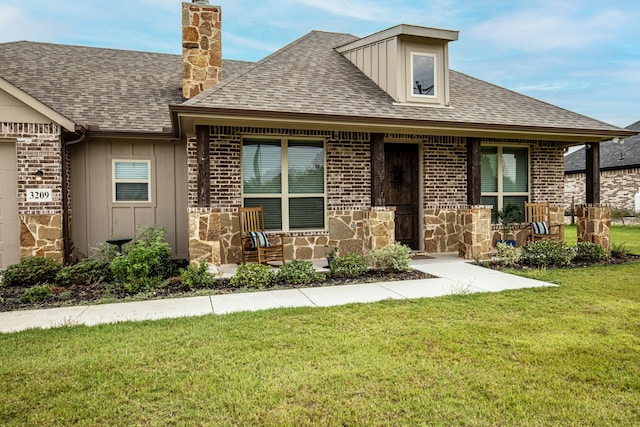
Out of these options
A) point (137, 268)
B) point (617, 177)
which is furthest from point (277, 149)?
point (617, 177)

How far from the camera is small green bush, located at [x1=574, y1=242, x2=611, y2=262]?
8.19 m

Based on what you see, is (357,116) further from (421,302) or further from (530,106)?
(530,106)

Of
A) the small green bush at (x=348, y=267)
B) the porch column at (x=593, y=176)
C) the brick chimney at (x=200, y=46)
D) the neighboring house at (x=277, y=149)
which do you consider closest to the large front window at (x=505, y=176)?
the neighboring house at (x=277, y=149)

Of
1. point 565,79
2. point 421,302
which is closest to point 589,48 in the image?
point 565,79

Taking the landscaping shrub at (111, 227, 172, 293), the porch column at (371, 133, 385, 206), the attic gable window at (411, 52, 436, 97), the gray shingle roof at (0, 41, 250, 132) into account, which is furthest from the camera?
the attic gable window at (411, 52, 436, 97)

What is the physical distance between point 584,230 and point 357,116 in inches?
245

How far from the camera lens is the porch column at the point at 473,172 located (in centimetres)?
868

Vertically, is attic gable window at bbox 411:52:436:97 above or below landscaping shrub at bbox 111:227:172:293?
above

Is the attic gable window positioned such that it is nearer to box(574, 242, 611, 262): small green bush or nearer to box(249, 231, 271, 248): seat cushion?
box(574, 242, 611, 262): small green bush

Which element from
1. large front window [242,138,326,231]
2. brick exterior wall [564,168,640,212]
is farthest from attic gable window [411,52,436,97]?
brick exterior wall [564,168,640,212]

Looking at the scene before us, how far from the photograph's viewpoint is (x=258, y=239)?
7.54 meters

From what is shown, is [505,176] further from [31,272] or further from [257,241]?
[31,272]

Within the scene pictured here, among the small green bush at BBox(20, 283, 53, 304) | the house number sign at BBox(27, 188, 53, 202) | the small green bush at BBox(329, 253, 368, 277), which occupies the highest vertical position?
the house number sign at BBox(27, 188, 53, 202)

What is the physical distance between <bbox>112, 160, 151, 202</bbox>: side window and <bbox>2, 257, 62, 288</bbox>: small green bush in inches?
82.5
